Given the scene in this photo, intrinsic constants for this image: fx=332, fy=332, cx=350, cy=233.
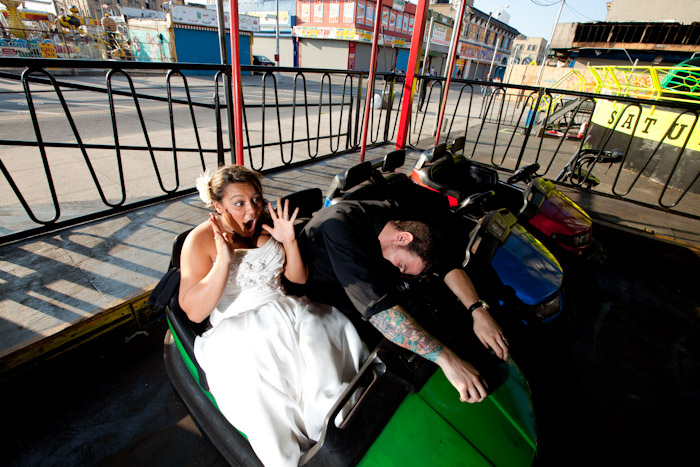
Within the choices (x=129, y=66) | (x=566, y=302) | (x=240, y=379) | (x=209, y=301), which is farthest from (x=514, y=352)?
(x=129, y=66)

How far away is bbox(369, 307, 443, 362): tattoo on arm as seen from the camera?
4.37 feet

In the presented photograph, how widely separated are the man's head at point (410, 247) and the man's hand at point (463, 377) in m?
0.37

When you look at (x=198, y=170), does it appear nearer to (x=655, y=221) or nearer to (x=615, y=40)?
(x=655, y=221)

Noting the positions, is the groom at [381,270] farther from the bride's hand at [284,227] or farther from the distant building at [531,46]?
the distant building at [531,46]

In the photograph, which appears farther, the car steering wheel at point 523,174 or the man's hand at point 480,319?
the car steering wheel at point 523,174

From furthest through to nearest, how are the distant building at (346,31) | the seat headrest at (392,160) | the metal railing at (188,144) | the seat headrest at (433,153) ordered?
the distant building at (346,31) < the seat headrest at (433,153) < the metal railing at (188,144) < the seat headrest at (392,160)

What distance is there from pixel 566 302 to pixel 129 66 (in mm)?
3616

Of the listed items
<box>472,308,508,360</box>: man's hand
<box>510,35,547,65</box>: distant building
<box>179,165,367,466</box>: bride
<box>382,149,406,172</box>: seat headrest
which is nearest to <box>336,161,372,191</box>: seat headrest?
<box>382,149,406,172</box>: seat headrest

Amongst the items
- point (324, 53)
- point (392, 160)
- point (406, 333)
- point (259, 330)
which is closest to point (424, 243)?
point (406, 333)

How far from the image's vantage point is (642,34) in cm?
1532

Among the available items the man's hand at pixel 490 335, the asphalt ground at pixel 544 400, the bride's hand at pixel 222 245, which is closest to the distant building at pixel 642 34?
the asphalt ground at pixel 544 400

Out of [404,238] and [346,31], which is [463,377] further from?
[346,31]

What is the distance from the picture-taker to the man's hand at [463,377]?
127 cm

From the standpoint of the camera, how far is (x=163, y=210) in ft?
10.1
